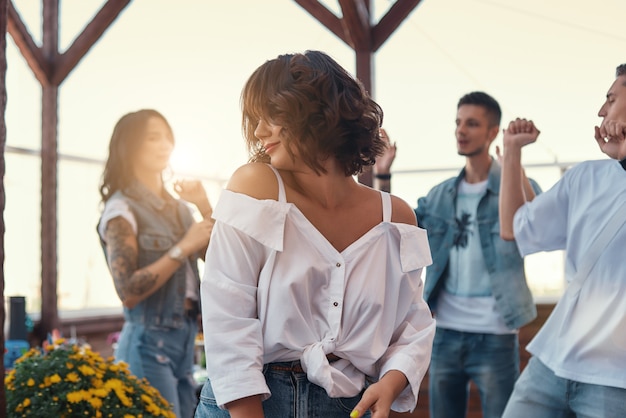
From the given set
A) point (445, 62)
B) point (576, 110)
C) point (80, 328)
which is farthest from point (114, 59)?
point (576, 110)

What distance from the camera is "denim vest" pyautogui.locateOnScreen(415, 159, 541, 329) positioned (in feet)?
10.8

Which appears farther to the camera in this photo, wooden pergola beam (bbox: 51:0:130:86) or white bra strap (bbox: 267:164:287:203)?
wooden pergola beam (bbox: 51:0:130:86)

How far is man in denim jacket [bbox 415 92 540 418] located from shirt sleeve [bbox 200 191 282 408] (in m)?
2.10

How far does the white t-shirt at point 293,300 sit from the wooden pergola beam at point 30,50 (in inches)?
180

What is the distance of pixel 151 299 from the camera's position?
9.14 ft

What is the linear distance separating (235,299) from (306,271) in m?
0.12

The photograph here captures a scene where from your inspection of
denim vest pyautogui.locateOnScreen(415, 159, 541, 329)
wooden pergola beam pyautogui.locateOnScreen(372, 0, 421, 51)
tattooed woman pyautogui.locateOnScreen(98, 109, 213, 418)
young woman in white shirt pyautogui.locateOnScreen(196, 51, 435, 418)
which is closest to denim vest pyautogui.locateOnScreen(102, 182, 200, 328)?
tattooed woman pyautogui.locateOnScreen(98, 109, 213, 418)

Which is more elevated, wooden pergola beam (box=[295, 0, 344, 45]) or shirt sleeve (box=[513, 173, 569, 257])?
wooden pergola beam (box=[295, 0, 344, 45])

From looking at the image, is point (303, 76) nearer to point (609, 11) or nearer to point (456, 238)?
point (456, 238)

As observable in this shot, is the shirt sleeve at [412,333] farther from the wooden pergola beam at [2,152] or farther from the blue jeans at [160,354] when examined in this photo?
the blue jeans at [160,354]

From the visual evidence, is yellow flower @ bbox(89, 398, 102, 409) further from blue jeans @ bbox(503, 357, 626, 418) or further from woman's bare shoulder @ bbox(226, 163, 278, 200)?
woman's bare shoulder @ bbox(226, 163, 278, 200)

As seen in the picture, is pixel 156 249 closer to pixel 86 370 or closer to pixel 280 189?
pixel 86 370

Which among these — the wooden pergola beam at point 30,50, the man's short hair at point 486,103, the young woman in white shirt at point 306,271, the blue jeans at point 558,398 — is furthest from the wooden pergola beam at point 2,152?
the wooden pergola beam at point 30,50

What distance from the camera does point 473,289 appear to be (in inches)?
133
